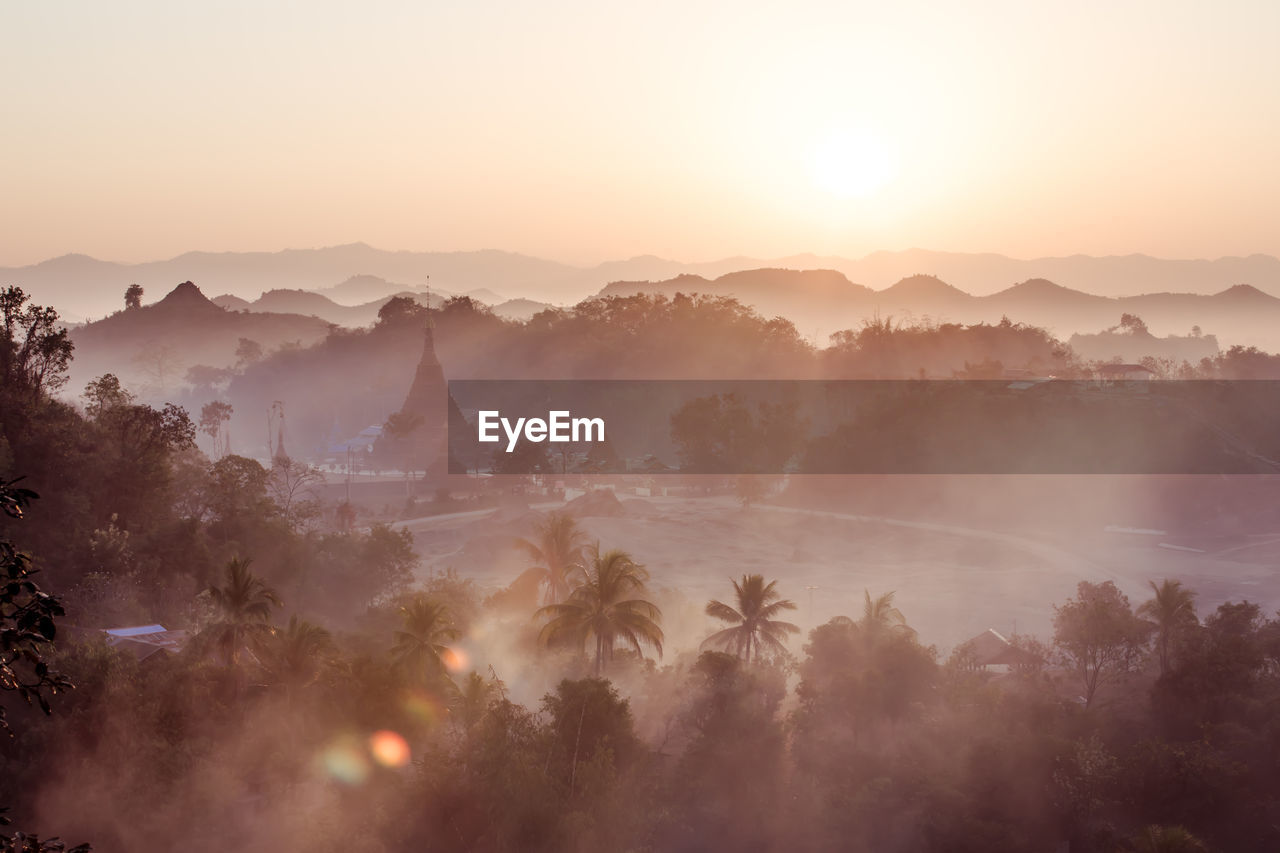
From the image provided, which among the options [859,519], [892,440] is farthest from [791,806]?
[892,440]

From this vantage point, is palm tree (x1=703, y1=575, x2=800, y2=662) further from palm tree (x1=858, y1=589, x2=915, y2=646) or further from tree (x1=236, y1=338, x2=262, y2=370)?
tree (x1=236, y1=338, x2=262, y2=370)

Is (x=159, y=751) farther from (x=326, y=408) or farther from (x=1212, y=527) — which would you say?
(x=326, y=408)

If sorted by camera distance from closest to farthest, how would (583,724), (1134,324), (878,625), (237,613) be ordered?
(583,724) → (237,613) → (878,625) → (1134,324)

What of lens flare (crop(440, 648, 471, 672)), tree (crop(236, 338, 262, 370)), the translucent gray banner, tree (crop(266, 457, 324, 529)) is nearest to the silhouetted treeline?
lens flare (crop(440, 648, 471, 672))

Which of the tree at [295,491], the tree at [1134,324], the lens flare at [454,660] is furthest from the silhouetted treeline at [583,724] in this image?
the tree at [1134,324]

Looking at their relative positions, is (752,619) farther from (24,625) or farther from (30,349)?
(30,349)

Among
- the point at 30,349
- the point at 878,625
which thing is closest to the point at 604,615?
the point at 878,625
